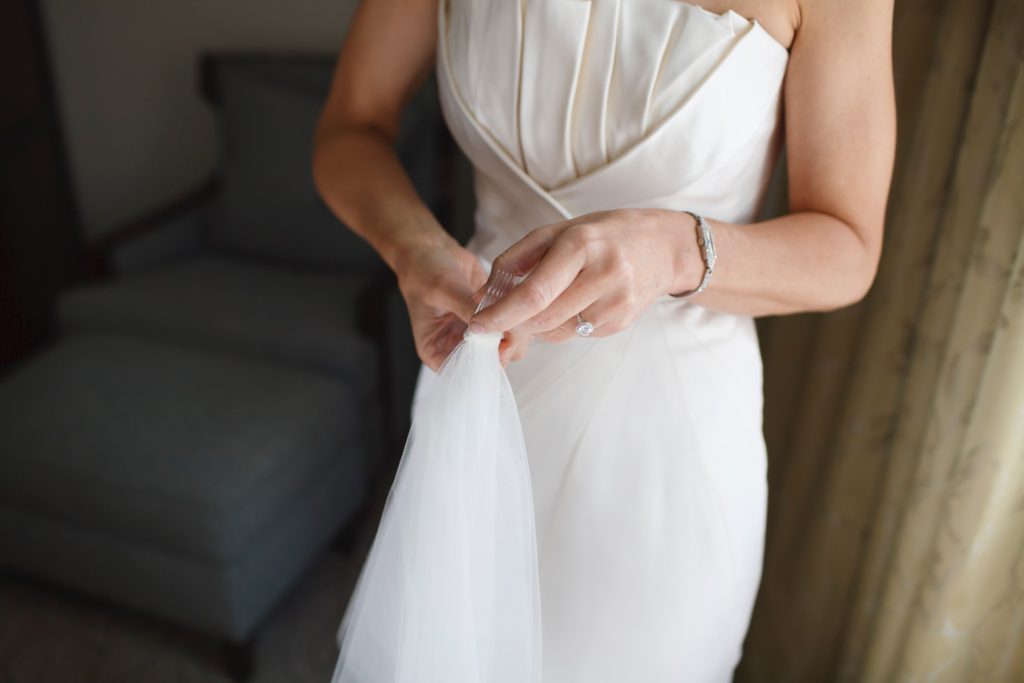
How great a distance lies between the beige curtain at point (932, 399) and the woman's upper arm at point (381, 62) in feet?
2.38

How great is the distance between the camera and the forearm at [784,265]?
761mm

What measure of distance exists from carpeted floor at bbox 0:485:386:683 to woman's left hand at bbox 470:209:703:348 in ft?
4.55

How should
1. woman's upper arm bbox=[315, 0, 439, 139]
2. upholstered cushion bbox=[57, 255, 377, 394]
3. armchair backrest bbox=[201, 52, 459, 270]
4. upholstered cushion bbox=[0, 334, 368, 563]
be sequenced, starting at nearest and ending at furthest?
woman's upper arm bbox=[315, 0, 439, 139] < upholstered cushion bbox=[0, 334, 368, 563] < upholstered cushion bbox=[57, 255, 377, 394] < armchair backrest bbox=[201, 52, 459, 270]

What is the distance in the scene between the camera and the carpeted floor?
1.74m

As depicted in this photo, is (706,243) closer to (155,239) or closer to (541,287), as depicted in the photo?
(541,287)

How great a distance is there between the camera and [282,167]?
2.33m

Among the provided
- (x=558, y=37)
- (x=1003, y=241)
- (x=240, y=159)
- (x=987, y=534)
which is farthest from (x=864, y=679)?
(x=240, y=159)

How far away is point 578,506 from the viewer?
91cm

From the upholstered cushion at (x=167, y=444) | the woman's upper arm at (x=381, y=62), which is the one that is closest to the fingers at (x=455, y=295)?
the woman's upper arm at (x=381, y=62)

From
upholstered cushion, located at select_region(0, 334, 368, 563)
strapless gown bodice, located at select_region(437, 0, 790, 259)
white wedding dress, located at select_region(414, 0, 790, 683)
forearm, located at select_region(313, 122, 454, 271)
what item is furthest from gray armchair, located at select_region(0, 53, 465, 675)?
strapless gown bodice, located at select_region(437, 0, 790, 259)

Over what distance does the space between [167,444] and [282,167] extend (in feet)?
3.37

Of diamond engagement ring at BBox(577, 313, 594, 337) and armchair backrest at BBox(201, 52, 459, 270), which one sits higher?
diamond engagement ring at BBox(577, 313, 594, 337)

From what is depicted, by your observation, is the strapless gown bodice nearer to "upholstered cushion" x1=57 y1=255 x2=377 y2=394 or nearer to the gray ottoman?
the gray ottoman

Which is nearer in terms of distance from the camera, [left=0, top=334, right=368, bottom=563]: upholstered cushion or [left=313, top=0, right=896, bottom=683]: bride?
[left=313, top=0, right=896, bottom=683]: bride
